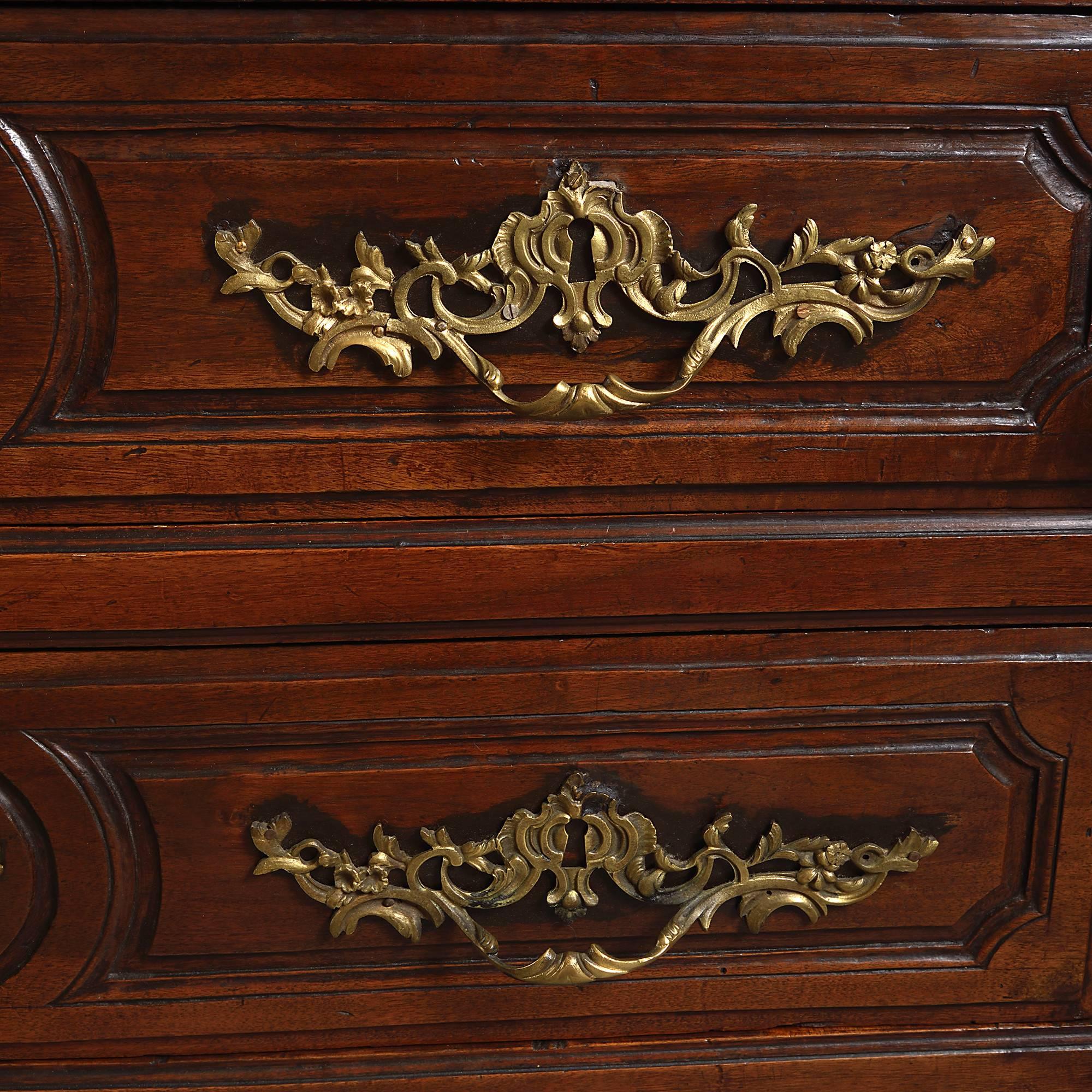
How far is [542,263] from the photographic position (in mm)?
416

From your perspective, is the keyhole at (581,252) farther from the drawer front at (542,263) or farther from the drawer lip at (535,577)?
the drawer lip at (535,577)

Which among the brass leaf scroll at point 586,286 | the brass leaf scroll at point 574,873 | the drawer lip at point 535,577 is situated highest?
the brass leaf scroll at point 586,286

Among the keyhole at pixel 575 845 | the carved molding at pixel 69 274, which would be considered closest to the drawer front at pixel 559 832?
the keyhole at pixel 575 845

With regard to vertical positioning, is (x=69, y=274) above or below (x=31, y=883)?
above

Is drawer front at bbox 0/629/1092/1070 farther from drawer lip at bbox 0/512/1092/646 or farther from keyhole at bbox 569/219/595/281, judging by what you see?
keyhole at bbox 569/219/595/281

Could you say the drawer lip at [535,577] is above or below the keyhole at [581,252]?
below

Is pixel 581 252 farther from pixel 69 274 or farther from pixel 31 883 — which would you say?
pixel 31 883

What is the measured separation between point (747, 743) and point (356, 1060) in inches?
9.5

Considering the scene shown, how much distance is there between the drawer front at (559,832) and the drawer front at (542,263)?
79 mm

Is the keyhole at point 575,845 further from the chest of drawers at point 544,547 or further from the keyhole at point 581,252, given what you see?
the keyhole at point 581,252

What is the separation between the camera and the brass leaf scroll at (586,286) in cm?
41

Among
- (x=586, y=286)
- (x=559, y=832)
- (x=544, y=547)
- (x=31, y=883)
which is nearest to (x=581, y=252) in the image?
(x=586, y=286)

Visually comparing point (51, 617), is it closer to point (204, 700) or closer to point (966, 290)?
point (204, 700)

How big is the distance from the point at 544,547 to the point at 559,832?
13cm
